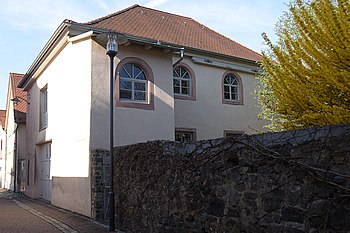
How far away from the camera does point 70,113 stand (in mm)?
13594

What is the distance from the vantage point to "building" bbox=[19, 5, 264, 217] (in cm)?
1245

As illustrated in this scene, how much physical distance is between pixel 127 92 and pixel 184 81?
394 centimetres

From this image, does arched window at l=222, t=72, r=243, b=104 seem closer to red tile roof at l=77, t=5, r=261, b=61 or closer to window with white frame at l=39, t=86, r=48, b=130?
red tile roof at l=77, t=5, r=261, b=61

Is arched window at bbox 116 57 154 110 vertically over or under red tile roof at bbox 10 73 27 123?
under

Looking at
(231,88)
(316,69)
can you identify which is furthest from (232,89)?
(316,69)

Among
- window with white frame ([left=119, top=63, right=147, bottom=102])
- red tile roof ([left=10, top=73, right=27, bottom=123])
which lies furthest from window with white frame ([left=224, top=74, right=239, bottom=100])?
red tile roof ([left=10, top=73, right=27, bottom=123])

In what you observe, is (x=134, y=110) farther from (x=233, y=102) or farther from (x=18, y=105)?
(x=18, y=105)

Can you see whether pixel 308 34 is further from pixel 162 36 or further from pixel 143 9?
pixel 143 9

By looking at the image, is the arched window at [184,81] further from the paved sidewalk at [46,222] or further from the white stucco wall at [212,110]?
the paved sidewalk at [46,222]

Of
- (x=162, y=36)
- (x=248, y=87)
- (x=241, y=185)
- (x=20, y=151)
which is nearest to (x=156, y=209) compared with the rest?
(x=241, y=185)

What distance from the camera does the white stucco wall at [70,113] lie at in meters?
12.3

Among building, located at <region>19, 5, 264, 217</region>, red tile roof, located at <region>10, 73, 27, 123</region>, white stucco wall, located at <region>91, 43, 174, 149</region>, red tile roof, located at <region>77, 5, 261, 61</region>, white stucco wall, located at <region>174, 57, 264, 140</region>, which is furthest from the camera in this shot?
red tile roof, located at <region>10, 73, 27, 123</region>

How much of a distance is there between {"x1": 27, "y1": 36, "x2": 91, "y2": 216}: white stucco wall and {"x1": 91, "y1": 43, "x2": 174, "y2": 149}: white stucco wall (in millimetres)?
279

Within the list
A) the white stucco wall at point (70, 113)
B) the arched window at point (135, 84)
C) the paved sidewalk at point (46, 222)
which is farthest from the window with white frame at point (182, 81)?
the paved sidewalk at point (46, 222)
